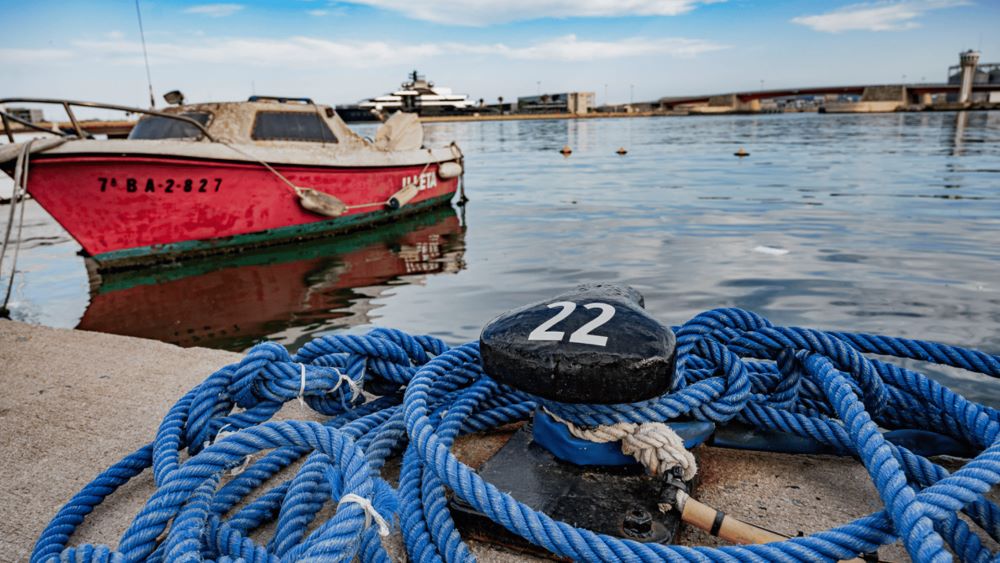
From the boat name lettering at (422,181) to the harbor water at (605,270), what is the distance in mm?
588

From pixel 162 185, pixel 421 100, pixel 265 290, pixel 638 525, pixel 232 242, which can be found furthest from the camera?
pixel 421 100

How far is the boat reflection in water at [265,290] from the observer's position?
6.02 m

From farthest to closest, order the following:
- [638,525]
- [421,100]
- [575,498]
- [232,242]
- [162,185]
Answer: [421,100] < [232,242] < [162,185] < [575,498] < [638,525]

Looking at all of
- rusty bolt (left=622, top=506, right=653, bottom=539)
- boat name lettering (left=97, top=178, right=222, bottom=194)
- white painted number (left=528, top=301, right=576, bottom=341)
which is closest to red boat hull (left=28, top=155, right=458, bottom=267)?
boat name lettering (left=97, top=178, right=222, bottom=194)

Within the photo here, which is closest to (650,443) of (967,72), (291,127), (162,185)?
(162,185)

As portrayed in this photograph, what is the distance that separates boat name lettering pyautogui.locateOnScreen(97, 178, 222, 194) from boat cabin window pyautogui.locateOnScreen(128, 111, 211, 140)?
0.83m

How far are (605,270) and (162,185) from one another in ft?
17.5

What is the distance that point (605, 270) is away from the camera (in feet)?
23.7

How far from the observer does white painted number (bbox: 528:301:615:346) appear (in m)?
1.72

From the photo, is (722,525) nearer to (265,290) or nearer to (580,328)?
(580,328)

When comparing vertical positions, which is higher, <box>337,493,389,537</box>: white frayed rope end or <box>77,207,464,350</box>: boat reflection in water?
<box>337,493,389,537</box>: white frayed rope end

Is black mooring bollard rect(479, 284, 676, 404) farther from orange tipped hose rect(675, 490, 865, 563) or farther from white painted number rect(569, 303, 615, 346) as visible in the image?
orange tipped hose rect(675, 490, 865, 563)

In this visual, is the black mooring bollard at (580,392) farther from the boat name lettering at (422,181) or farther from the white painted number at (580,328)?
the boat name lettering at (422,181)

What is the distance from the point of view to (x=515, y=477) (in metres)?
1.86
